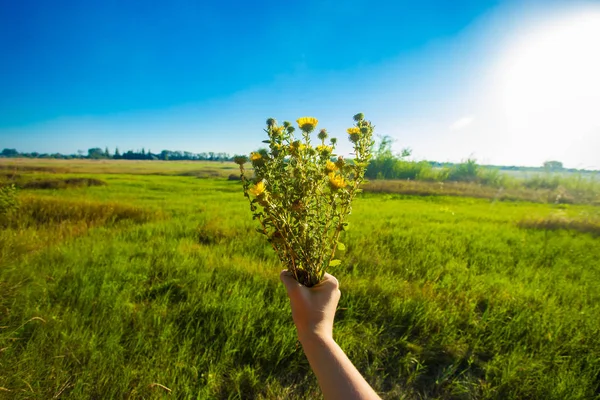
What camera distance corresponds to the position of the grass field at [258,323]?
2012mm

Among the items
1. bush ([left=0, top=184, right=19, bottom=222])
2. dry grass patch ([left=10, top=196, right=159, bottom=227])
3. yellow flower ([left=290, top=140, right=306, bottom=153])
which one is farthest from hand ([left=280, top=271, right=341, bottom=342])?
bush ([left=0, top=184, right=19, bottom=222])

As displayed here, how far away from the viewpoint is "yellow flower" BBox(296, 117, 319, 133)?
1.15 metres

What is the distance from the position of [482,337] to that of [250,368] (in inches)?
85.0

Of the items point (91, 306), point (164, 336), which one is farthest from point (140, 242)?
point (164, 336)

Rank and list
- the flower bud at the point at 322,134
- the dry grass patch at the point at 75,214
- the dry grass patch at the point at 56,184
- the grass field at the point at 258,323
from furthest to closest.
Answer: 1. the dry grass patch at the point at 56,184
2. the dry grass patch at the point at 75,214
3. the grass field at the point at 258,323
4. the flower bud at the point at 322,134

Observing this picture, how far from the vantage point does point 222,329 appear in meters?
2.48

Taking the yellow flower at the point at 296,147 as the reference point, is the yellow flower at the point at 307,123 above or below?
above

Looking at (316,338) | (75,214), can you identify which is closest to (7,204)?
(75,214)

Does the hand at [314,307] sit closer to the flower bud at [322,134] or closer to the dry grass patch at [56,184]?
the flower bud at [322,134]

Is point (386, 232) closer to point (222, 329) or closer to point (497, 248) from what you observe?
point (497, 248)

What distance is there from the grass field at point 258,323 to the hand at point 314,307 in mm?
1362

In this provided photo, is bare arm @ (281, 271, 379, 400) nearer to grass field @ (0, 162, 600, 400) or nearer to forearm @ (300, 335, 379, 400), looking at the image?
forearm @ (300, 335, 379, 400)

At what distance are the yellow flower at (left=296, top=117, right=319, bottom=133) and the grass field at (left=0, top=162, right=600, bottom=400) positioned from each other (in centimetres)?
183

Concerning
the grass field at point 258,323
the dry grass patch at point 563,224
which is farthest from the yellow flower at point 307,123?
the dry grass patch at point 563,224
